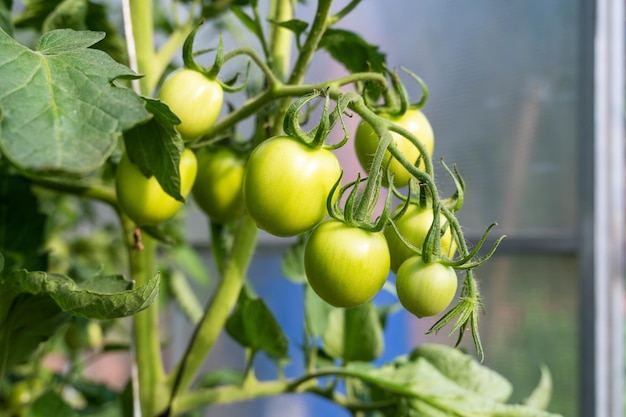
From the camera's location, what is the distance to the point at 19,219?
0.54 m

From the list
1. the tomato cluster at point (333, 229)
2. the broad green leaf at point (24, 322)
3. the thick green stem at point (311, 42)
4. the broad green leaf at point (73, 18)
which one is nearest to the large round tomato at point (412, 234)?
the tomato cluster at point (333, 229)

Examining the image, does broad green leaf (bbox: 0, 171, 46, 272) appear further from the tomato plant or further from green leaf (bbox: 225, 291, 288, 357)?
green leaf (bbox: 225, 291, 288, 357)

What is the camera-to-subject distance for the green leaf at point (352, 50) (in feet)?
1.32

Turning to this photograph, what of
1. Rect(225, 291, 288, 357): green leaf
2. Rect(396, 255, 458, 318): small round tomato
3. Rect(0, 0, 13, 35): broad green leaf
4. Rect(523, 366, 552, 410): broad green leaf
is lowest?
Rect(523, 366, 552, 410): broad green leaf

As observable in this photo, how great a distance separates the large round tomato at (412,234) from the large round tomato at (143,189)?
116mm

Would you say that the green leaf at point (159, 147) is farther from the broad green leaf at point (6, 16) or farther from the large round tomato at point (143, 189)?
the broad green leaf at point (6, 16)

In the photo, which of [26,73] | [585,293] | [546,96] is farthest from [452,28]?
[26,73]

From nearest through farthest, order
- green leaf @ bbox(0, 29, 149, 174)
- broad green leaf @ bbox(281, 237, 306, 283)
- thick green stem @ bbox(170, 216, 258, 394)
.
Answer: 1. green leaf @ bbox(0, 29, 149, 174)
2. thick green stem @ bbox(170, 216, 258, 394)
3. broad green leaf @ bbox(281, 237, 306, 283)

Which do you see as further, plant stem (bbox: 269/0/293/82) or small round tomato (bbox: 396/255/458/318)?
plant stem (bbox: 269/0/293/82)

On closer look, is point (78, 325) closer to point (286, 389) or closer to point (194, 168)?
point (286, 389)

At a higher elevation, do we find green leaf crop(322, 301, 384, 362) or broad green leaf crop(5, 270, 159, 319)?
broad green leaf crop(5, 270, 159, 319)

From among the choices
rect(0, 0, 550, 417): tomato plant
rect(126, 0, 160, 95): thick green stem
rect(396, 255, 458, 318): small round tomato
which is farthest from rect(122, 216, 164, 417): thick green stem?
rect(396, 255, 458, 318): small round tomato

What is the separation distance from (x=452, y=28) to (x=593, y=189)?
15.2 inches

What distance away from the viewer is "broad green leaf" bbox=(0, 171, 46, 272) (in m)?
0.54
